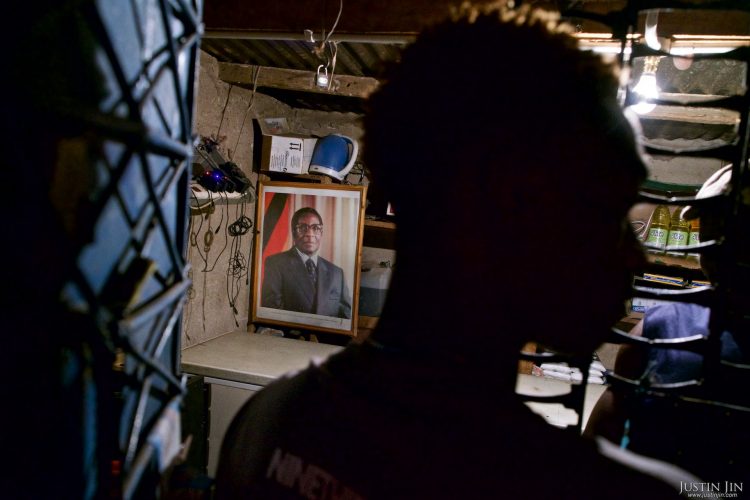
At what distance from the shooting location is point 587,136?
2.22ft

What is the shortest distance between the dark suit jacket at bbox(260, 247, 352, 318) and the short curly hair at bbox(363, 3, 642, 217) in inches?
136

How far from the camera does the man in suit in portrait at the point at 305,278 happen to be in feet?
13.6

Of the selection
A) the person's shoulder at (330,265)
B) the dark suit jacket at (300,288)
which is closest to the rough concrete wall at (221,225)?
the dark suit jacket at (300,288)

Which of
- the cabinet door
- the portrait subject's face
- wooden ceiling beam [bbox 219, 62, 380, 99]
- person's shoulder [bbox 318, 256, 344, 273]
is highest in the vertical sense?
wooden ceiling beam [bbox 219, 62, 380, 99]

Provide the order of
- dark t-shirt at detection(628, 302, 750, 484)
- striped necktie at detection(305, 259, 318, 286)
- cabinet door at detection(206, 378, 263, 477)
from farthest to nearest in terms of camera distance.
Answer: striped necktie at detection(305, 259, 318, 286)
cabinet door at detection(206, 378, 263, 477)
dark t-shirt at detection(628, 302, 750, 484)

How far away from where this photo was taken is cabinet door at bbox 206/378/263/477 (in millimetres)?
3004

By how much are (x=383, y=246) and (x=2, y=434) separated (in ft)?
14.3

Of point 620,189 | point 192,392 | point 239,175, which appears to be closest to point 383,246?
point 239,175

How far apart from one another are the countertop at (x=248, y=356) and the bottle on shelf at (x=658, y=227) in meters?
2.65

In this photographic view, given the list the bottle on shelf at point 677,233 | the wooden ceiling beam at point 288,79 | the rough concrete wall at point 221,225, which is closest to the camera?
the bottle on shelf at point 677,233

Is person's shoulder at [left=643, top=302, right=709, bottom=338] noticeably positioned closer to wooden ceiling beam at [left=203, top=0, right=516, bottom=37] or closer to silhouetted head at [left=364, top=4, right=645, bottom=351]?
silhouetted head at [left=364, top=4, right=645, bottom=351]

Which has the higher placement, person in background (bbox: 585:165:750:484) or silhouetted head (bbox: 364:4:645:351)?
silhouetted head (bbox: 364:4:645:351)

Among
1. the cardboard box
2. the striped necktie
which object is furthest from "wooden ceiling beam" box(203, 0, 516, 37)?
the striped necktie

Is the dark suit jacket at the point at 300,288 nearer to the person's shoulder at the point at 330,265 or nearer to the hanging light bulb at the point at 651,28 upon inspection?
the person's shoulder at the point at 330,265
